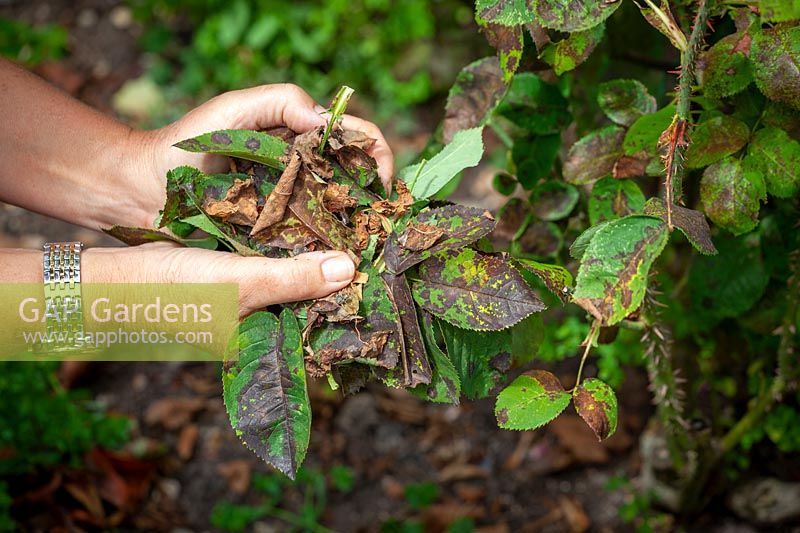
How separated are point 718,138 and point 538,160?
359mm

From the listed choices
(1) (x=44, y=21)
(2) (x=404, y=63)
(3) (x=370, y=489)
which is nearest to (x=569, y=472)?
(3) (x=370, y=489)

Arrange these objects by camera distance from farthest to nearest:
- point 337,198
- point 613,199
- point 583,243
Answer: point 613,199 → point 337,198 → point 583,243

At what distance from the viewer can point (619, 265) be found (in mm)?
910

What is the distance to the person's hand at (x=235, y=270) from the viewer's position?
41.4 inches

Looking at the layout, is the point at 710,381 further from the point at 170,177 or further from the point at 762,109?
the point at 170,177

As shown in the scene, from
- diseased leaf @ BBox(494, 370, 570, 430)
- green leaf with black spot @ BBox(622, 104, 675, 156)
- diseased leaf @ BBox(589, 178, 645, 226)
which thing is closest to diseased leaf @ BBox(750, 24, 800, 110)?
green leaf with black spot @ BBox(622, 104, 675, 156)

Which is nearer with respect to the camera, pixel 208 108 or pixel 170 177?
pixel 170 177

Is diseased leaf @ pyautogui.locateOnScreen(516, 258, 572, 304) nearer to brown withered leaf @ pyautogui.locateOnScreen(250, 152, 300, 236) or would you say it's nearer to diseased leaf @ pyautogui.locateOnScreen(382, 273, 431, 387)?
diseased leaf @ pyautogui.locateOnScreen(382, 273, 431, 387)

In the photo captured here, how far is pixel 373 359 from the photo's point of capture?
101 centimetres

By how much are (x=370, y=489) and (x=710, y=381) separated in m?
0.99

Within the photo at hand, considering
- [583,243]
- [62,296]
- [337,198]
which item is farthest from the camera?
[62,296]

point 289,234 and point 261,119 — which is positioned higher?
point 261,119

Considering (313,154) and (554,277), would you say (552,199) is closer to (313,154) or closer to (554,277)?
(554,277)

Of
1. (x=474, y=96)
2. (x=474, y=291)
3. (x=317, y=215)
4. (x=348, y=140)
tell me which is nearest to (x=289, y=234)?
(x=317, y=215)
